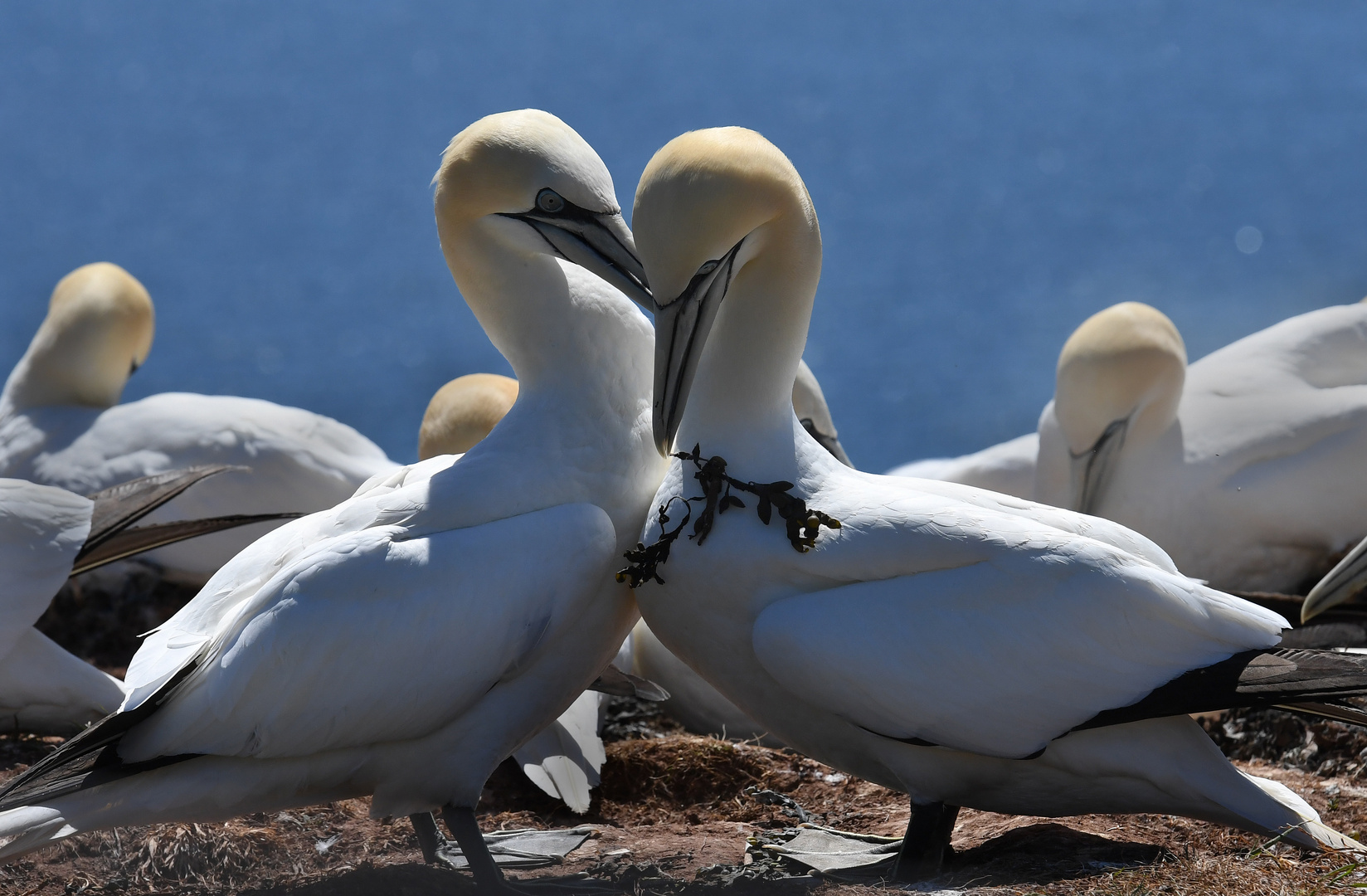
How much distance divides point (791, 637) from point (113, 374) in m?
4.85

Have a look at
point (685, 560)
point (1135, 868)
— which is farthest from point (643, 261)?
point (1135, 868)

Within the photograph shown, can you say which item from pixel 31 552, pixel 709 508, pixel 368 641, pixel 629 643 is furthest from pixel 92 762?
pixel 629 643

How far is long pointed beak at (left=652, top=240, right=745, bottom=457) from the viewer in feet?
10.4

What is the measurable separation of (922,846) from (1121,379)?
3.23 metres

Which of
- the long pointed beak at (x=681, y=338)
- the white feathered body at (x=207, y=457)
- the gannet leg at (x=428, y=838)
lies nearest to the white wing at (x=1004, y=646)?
the long pointed beak at (x=681, y=338)

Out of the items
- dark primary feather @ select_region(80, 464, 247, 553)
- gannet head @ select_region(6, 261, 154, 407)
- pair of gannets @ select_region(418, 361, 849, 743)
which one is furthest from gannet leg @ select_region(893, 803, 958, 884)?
gannet head @ select_region(6, 261, 154, 407)

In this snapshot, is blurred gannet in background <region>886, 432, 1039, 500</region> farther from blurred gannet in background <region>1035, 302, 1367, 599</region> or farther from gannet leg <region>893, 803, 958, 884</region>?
gannet leg <region>893, 803, 958, 884</region>

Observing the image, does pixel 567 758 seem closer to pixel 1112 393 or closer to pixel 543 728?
pixel 543 728

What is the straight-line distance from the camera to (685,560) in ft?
10.7

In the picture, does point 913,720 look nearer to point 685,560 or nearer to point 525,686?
point 685,560

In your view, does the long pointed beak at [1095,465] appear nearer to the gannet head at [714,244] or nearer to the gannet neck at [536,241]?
the gannet neck at [536,241]

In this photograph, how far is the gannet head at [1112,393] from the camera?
5.99 meters

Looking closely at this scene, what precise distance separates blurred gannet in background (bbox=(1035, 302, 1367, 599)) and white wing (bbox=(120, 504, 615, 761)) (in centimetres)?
341

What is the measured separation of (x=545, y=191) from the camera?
356cm
